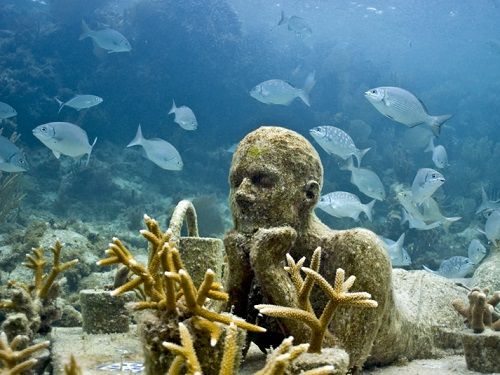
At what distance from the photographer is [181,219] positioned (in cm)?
344

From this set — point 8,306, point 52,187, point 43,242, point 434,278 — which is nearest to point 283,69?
point 52,187

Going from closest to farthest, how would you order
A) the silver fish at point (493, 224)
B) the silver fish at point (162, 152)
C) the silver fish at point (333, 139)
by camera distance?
the silver fish at point (333, 139)
the silver fish at point (493, 224)
the silver fish at point (162, 152)

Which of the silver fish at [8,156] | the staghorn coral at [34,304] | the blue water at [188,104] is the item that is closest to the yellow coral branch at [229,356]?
the staghorn coral at [34,304]

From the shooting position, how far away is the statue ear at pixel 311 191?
3.32 m

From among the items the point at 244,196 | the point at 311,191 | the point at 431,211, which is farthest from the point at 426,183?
the point at 244,196

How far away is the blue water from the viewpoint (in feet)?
51.9

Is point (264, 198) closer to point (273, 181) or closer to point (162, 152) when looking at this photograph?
point (273, 181)

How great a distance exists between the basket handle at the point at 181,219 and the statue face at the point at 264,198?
44cm

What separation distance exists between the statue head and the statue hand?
0.87 ft

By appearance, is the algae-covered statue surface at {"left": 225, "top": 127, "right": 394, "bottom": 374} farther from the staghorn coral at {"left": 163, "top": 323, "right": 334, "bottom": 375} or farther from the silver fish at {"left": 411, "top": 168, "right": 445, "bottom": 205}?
the silver fish at {"left": 411, "top": 168, "right": 445, "bottom": 205}

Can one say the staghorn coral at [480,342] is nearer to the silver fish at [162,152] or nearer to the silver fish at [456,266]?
the silver fish at [456,266]

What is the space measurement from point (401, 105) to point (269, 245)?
4760 millimetres

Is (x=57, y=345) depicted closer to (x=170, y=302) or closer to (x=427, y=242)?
(x=170, y=302)

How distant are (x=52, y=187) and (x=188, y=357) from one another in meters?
15.5
